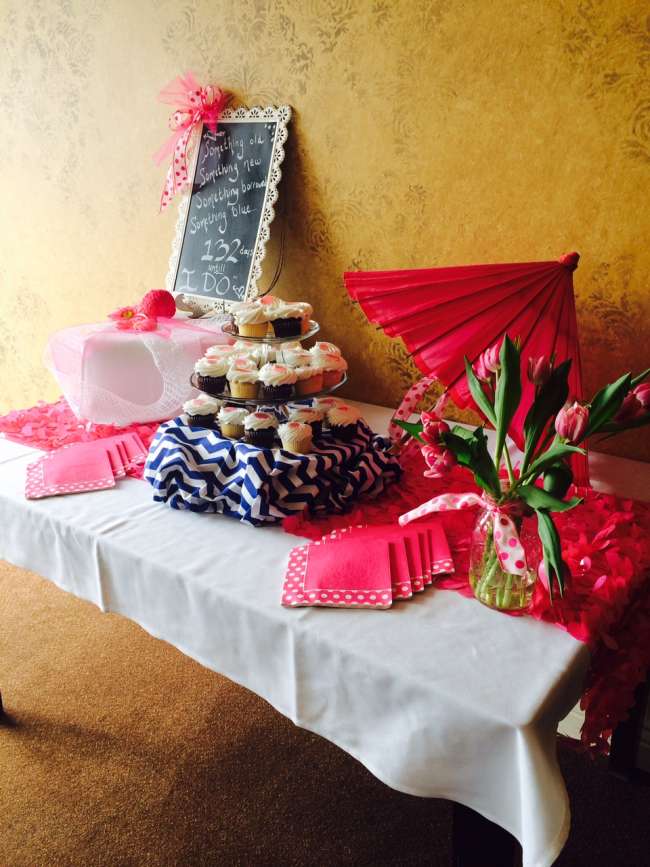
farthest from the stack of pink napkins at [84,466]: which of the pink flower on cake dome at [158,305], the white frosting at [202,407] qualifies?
the pink flower on cake dome at [158,305]

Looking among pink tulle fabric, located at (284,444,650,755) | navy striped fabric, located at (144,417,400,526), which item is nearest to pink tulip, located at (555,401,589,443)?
pink tulle fabric, located at (284,444,650,755)

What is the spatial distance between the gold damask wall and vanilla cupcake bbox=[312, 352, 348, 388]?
15.8 inches

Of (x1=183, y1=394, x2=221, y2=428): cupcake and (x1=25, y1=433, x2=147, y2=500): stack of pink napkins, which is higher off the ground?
(x1=183, y1=394, x2=221, y2=428): cupcake

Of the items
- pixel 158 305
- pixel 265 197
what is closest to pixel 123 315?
pixel 158 305

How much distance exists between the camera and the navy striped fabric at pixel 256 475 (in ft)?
3.67

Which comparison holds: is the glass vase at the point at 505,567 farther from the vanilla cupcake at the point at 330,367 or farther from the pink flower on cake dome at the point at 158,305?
the pink flower on cake dome at the point at 158,305

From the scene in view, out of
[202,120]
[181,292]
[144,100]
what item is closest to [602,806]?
[181,292]

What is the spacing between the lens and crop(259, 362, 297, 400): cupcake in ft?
3.95

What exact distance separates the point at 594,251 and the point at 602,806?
111 centimetres

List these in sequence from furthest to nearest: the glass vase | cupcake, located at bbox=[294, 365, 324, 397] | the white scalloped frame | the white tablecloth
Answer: the white scalloped frame
cupcake, located at bbox=[294, 365, 324, 397]
the glass vase
the white tablecloth

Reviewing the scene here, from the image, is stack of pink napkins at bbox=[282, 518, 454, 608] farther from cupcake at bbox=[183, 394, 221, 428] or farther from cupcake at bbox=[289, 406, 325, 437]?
cupcake at bbox=[183, 394, 221, 428]

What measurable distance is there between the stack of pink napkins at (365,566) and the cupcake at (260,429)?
219mm

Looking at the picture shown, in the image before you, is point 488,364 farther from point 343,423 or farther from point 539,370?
point 343,423

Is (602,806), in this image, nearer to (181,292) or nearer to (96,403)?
(96,403)
